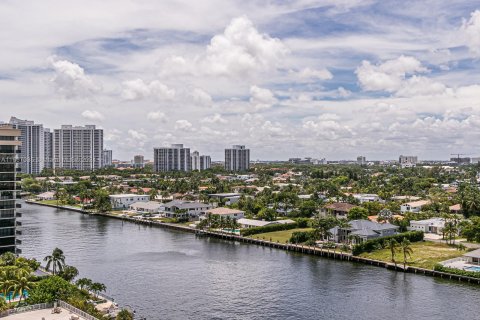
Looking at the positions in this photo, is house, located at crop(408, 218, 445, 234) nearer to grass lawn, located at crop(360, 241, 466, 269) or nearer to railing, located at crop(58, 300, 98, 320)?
grass lawn, located at crop(360, 241, 466, 269)

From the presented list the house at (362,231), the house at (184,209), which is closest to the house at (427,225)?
the house at (362,231)

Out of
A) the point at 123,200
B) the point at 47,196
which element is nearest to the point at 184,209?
the point at 123,200

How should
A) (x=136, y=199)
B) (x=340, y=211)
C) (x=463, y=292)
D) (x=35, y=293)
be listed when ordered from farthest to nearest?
(x=136, y=199)
(x=340, y=211)
(x=463, y=292)
(x=35, y=293)

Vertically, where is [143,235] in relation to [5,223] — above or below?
below

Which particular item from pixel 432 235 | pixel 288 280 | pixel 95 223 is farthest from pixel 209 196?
pixel 288 280

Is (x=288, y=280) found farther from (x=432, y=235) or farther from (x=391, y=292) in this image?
(x=432, y=235)
